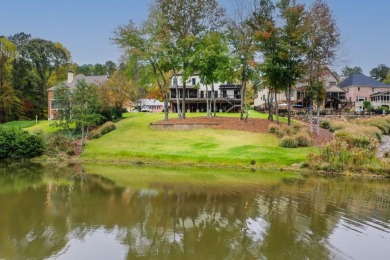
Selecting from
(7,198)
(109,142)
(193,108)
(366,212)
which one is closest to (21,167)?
(109,142)

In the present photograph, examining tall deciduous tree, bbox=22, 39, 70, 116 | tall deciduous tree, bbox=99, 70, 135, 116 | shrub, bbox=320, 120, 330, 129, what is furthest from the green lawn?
tall deciduous tree, bbox=22, 39, 70, 116

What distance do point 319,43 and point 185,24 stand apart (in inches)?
689

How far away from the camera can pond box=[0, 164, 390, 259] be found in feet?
44.2

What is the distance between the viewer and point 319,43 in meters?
44.2

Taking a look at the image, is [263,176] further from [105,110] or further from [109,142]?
[105,110]

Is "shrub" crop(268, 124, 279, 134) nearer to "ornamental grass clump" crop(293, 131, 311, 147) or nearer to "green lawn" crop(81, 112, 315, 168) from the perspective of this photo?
"green lawn" crop(81, 112, 315, 168)

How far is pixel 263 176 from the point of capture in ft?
100

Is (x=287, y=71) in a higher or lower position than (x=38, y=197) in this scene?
higher

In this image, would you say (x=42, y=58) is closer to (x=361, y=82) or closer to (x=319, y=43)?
(x=319, y=43)

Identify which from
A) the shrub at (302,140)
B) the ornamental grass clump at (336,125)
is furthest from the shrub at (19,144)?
the ornamental grass clump at (336,125)

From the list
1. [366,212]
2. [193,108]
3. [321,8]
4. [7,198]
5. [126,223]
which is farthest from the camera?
[193,108]

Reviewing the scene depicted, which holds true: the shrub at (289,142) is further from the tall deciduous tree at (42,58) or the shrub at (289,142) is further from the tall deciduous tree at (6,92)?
the tall deciduous tree at (42,58)

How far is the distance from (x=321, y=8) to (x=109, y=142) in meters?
28.2

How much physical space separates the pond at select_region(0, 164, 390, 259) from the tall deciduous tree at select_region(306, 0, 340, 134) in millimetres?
18182
